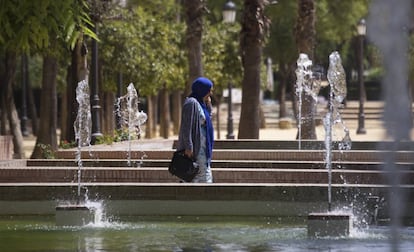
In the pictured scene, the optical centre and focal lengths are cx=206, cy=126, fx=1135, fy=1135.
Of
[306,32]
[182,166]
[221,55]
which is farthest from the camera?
[221,55]

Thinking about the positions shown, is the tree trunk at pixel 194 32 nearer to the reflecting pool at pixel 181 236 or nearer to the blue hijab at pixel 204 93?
the blue hijab at pixel 204 93

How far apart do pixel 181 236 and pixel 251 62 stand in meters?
13.8

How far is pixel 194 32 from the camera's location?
26.0 m

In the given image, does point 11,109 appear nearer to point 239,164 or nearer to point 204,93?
point 239,164

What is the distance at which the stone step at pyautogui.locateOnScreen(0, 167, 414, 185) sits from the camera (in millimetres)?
12766

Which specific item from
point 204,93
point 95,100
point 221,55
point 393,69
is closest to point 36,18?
point 204,93

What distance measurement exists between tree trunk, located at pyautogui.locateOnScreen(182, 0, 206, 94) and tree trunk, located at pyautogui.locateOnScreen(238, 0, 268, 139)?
5.11ft

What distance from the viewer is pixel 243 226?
11.3 m

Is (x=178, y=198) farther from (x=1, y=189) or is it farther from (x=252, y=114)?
(x=252, y=114)

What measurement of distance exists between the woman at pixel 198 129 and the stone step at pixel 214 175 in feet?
3.87

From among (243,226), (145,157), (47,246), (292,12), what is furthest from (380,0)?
(292,12)

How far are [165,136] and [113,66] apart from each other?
24.1 feet

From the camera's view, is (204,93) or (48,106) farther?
(48,106)

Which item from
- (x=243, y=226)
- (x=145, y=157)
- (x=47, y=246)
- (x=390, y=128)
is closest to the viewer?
(x=390, y=128)
